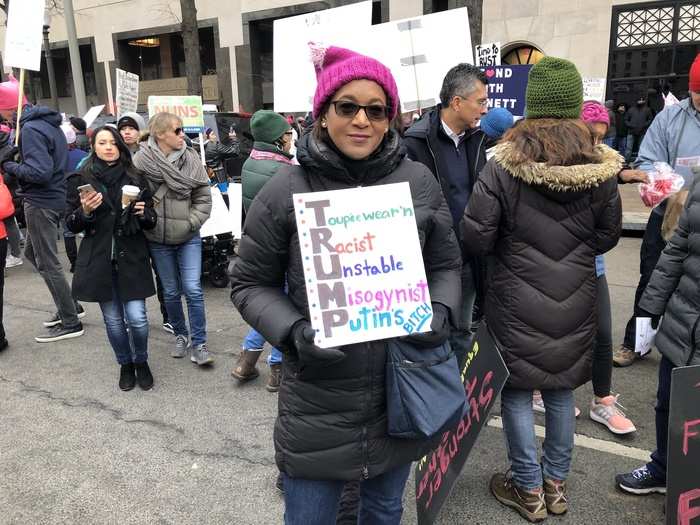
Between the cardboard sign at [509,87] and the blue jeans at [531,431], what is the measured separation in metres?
3.85

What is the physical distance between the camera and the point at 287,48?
4719 millimetres

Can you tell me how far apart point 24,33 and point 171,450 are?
5.00m

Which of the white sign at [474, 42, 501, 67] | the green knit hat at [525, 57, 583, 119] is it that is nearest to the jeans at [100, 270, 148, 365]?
the green knit hat at [525, 57, 583, 119]

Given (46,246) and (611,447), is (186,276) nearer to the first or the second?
(46,246)

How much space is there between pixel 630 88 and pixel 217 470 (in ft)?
53.7

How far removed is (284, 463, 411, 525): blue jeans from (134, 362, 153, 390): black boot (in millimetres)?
2472

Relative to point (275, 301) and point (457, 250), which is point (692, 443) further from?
point (275, 301)

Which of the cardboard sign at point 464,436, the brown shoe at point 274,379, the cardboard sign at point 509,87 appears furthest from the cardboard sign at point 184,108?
the cardboard sign at point 464,436

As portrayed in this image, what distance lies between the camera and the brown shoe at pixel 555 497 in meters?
2.61

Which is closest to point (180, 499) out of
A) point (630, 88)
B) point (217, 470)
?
point (217, 470)

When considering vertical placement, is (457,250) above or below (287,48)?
below

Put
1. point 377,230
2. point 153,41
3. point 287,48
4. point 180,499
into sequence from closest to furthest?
1. point 377,230
2. point 180,499
3. point 287,48
4. point 153,41

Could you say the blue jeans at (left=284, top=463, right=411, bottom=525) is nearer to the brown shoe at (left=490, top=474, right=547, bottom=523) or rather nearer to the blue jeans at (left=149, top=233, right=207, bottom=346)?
the brown shoe at (left=490, top=474, right=547, bottom=523)

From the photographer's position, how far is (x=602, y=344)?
3.14 m
